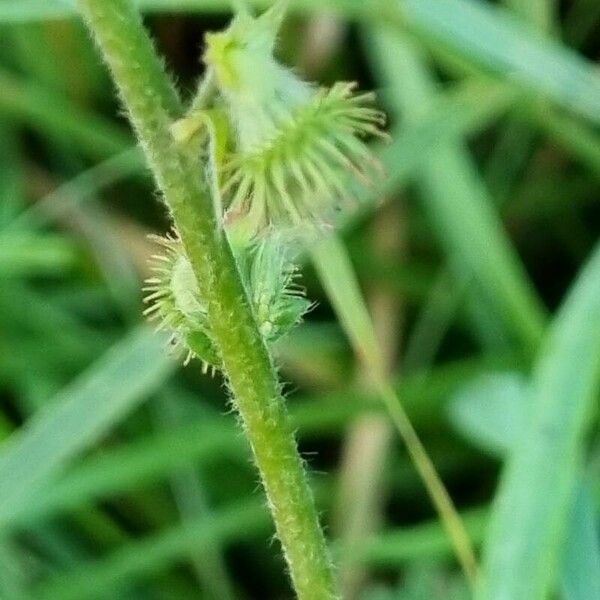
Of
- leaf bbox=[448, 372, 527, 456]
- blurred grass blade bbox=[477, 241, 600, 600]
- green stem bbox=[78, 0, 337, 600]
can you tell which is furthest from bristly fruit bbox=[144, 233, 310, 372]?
leaf bbox=[448, 372, 527, 456]

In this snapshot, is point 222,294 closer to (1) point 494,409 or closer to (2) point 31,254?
(1) point 494,409

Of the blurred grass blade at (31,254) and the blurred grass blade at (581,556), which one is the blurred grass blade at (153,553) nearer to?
the blurred grass blade at (31,254)

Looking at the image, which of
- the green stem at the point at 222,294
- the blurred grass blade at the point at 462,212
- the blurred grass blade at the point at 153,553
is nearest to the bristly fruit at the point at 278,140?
the green stem at the point at 222,294

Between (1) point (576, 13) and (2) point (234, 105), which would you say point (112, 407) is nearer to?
(2) point (234, 105)

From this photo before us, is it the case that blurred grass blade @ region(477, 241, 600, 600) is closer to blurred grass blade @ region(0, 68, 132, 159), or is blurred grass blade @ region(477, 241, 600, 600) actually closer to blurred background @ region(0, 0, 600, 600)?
blurred background @ region(0, 0, 600, 600)

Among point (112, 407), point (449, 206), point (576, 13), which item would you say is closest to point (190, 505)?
point (112, 407)
